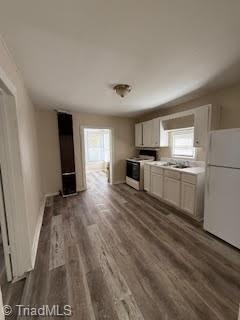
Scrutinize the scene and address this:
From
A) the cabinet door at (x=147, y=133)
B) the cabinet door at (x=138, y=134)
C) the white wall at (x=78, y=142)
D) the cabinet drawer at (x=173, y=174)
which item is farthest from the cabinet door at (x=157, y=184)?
the white wall at (x=78, y=142)

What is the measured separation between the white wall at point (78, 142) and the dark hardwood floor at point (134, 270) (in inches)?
60.3

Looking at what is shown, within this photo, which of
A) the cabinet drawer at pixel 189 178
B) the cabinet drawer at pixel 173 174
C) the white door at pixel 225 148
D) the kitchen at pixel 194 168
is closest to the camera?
the white door at pixel 225 148

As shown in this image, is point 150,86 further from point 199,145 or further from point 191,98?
→ point 199,145

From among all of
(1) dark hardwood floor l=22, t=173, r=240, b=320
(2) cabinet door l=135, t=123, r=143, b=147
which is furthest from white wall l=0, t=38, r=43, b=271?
(2) cabinet door l=135, t=123, r=143, b=147

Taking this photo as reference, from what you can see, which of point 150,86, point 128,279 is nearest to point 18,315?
point 128,279

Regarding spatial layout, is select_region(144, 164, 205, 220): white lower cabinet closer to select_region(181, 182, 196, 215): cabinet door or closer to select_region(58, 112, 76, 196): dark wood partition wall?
select_region(181, 182, 196, 215): cabinet door

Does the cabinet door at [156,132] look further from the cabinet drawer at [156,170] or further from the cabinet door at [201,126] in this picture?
the cabinet door at [201,126]

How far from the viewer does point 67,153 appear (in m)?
3.92

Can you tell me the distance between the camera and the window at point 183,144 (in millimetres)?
3348

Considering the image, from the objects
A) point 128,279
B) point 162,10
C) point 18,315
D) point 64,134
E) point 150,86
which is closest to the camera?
point 162,10

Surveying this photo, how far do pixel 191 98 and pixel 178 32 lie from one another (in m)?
2.16

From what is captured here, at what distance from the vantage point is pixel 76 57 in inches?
62.0

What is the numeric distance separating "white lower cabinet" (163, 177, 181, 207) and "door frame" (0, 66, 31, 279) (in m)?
2.64

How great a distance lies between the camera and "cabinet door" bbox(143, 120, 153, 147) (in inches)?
166
